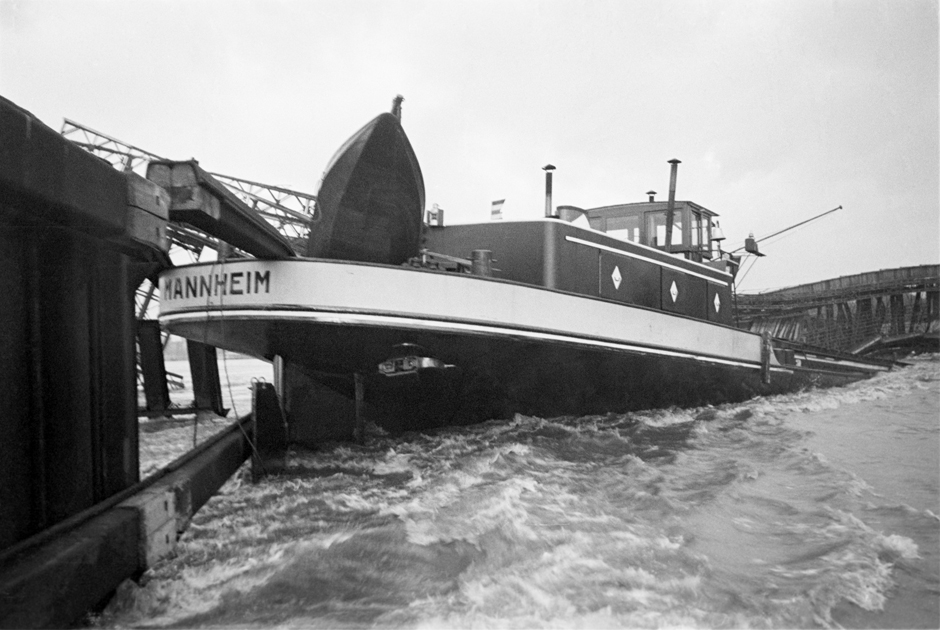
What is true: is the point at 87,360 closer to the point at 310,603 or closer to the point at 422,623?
the point at 310,603

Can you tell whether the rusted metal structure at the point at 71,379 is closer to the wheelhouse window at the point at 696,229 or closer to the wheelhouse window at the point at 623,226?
the wheelhouse window at the point at 623,226

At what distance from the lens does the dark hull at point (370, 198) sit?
5.65 m

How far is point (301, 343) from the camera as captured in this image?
19.0 ft

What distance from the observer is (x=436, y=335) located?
593 centimetres

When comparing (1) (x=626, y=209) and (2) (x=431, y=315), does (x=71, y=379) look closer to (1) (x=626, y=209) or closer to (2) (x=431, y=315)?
(2) (x=431, y=315)

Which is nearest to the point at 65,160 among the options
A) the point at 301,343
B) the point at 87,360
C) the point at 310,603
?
the point at 87,360

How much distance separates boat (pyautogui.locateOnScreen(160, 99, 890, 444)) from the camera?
559cm

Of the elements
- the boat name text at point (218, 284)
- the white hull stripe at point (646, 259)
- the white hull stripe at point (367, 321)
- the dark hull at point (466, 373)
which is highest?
the white hull stripe at point (646, 259)

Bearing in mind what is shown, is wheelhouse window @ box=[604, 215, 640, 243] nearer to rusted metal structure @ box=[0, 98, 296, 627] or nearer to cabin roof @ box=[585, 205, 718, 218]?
cabin roof @ box=[585, 205, 718, 218]

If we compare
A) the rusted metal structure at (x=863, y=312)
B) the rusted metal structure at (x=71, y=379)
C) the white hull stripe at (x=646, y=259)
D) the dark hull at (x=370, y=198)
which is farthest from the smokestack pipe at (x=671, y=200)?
the rusted metal structure at (x=863, y=312)

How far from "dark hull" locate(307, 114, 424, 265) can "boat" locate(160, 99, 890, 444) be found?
0.5 inches

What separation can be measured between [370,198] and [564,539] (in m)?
3.27

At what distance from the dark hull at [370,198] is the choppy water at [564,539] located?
1973mm

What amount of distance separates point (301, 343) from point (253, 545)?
6.74 ft
